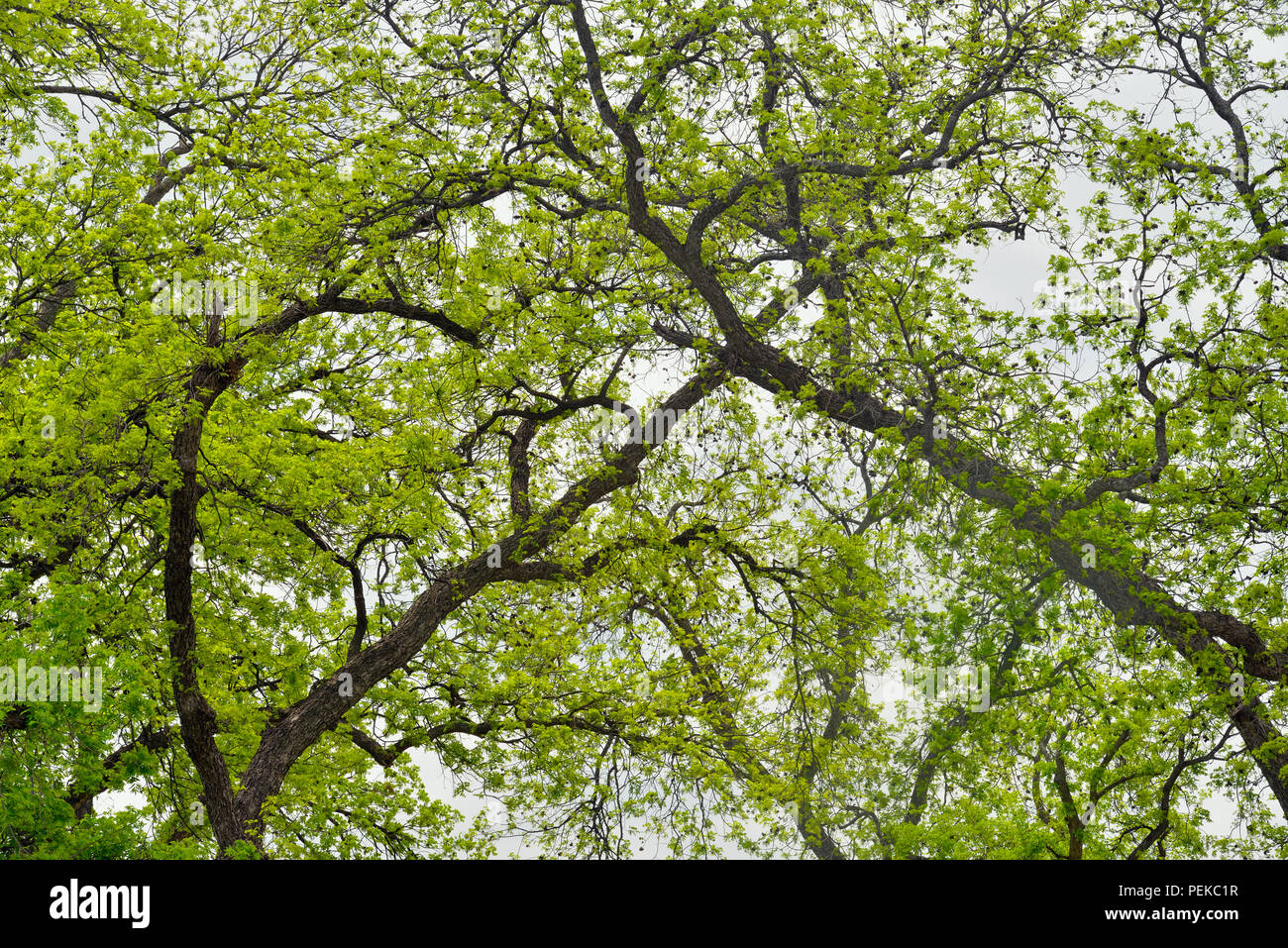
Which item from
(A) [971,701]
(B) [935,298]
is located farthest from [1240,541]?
(B) [935,298]

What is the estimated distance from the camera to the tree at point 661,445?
10.1 metres

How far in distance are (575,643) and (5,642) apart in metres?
5.34

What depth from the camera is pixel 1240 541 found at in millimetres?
10734

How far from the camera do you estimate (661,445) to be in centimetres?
1191

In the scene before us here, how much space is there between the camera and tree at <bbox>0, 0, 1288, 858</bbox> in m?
10.1

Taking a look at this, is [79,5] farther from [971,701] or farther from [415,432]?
[971,701]

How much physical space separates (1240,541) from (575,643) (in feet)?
22.0

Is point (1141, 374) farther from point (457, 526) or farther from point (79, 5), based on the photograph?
point (79, 5)

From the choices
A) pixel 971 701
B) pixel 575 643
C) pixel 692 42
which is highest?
pixel 692 42
